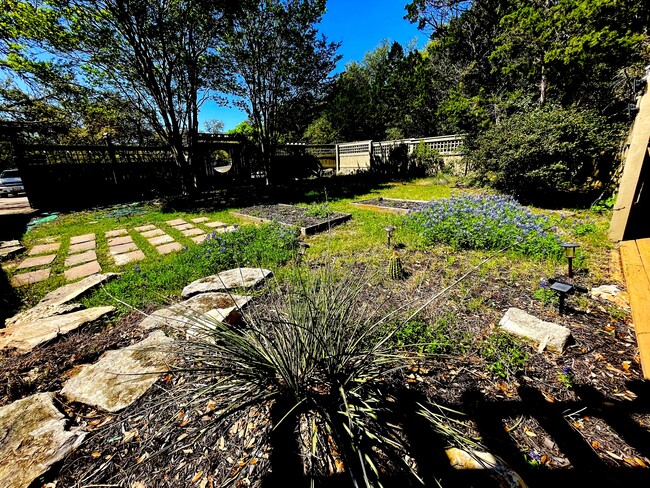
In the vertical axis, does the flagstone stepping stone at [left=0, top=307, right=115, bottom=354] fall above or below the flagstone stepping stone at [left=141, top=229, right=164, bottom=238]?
below

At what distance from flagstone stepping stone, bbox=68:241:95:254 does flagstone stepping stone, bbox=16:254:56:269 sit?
0.23 meters

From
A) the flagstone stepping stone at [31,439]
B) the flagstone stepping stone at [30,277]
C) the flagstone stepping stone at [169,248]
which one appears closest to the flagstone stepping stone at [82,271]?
the flagstone stepping stone at [30,277]

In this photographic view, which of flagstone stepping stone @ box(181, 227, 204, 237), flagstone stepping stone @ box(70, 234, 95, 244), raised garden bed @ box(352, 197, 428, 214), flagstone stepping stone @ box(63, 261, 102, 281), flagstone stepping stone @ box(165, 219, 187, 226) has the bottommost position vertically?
flagstone stepping stone @ box(63, 261, 102, 281)

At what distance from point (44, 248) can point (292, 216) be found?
4111 millimetres

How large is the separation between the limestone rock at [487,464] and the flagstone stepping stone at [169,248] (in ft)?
13.6

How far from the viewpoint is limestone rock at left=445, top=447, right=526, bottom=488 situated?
3.05ft

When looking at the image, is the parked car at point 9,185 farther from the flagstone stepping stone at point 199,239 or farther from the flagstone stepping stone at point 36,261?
the flagstone stepping stone at point 199,239

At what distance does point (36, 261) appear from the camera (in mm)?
3770

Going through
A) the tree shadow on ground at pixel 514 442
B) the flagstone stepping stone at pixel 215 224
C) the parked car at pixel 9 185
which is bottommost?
the tree shadow on ground at pixel 514 442

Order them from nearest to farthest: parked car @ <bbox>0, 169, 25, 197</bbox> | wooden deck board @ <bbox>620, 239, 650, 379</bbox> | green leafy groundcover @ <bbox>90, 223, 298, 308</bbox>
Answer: wooden deck board @ <bbox>620, 239, 650, 379</bbox> < green leafy groundcover @ <bbox>90, 223, 298, 308</bbox> < parked car @ <bbox>0, 169, 25, 197</bbox>

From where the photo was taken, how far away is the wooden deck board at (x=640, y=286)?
1.65 meters

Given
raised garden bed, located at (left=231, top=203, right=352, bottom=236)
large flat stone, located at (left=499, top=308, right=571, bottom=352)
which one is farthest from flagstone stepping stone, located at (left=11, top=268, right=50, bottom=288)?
large flat stone, located at (left=499, top=308, right=571, bottom=352)

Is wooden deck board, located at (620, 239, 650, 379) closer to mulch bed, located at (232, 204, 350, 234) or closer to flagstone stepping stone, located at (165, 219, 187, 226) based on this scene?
mulch bed, located at (232, 204, 350, 234)

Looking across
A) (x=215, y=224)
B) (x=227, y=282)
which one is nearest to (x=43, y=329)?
(x=227, y=282)
